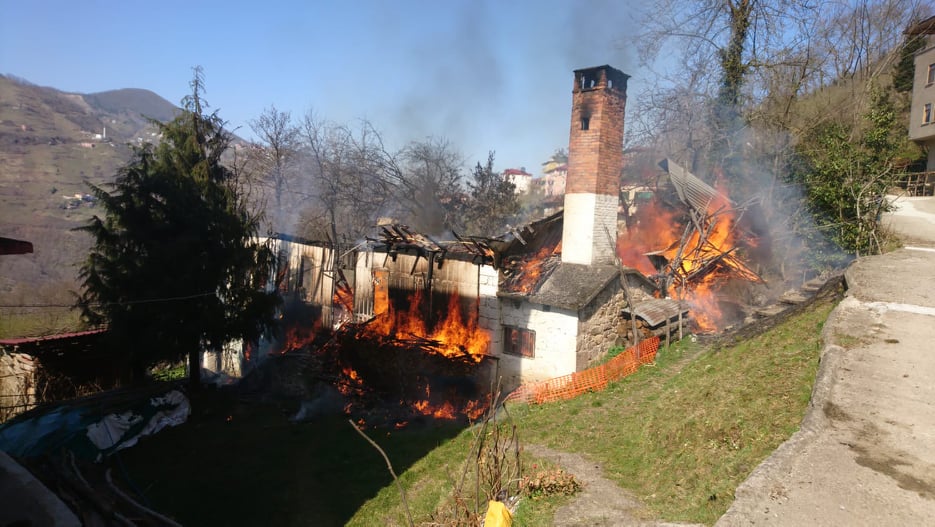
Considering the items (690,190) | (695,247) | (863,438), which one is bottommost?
(863,438)

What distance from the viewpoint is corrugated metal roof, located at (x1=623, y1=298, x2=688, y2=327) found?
49.1ft

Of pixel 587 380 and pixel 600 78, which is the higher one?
pixel 600 78

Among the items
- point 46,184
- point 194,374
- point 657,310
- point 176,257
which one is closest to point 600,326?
point 657,310

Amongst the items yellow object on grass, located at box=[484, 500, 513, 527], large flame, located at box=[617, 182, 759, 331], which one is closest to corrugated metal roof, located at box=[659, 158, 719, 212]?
large flame, located at box=[617, 182, 759, 331]

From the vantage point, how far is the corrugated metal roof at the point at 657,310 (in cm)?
1495

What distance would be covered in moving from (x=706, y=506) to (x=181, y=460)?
40.4ft

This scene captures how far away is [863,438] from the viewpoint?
5.71 m

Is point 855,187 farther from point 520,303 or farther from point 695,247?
point 520,303

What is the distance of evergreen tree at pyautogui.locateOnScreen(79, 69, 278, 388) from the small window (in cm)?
818

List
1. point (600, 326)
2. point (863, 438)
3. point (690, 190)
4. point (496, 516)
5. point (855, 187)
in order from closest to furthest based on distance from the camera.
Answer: point (496, 516) < point (863, 438) < point (600, 326) < point (855, 187) < point (690, 190)

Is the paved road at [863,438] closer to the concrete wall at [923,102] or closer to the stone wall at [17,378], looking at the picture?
the stone wall at [17,378]

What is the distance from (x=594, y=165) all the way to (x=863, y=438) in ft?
35.6

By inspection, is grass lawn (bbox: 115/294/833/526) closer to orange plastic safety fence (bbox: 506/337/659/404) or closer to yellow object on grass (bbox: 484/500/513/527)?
orange plastic safety fence (bbox: 506/337/659/404)

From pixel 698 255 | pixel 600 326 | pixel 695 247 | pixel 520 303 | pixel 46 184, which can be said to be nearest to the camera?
pixel 600 326
